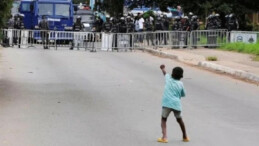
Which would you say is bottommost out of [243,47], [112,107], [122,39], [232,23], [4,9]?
[112,107]

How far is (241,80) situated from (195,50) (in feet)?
39.0

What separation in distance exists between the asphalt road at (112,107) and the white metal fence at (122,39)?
9788 millimetres

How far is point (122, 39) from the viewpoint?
2995cm

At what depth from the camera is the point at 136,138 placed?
28.4ft

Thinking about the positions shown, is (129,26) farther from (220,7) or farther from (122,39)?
(220,7)

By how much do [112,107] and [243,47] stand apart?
57.6ft

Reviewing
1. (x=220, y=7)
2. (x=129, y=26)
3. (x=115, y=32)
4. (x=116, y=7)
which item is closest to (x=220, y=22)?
(x=220, y=7)

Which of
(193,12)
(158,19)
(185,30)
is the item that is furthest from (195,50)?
(193,12)

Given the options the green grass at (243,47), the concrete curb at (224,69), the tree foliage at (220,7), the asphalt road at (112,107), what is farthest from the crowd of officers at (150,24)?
the asphalt road at (112,107)

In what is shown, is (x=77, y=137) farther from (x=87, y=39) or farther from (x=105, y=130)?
(x=87, y=39)

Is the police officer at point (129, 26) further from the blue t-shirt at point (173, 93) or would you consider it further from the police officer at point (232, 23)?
the blue t-shirt at point (173, 93)

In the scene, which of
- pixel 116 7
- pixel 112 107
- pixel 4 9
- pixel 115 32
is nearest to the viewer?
pixel 112 107

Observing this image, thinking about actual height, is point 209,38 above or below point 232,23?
below

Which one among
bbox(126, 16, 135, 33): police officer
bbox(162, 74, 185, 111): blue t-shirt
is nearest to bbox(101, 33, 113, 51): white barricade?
bbox(126, 16, 135, 33): police officer
